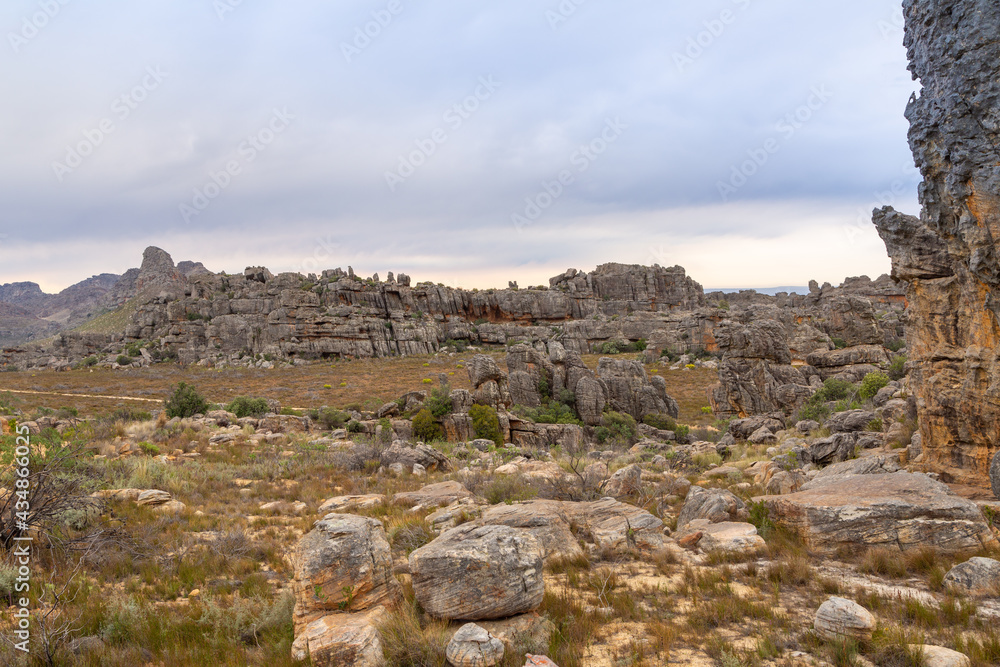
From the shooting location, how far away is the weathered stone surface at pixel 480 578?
4234 mm

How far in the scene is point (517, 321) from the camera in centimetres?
7412

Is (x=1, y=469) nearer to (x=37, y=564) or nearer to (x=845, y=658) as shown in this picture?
(x=37, y=564)

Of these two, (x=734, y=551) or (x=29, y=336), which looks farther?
(x=29, y=336)

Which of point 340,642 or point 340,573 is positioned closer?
point 340,642

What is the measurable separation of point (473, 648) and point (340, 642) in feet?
3.54

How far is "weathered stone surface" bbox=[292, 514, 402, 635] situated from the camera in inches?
170

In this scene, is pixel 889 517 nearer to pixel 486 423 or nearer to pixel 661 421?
pixel 486 423

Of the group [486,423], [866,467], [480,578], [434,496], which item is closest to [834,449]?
[866,467]

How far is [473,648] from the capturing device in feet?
12.0

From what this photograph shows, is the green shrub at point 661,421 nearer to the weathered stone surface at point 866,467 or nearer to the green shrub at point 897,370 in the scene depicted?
the green shrub at point 897,370

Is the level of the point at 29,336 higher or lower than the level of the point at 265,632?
higher

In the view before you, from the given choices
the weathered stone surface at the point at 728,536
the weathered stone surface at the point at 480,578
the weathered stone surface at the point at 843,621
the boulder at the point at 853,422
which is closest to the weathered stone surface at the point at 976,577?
the weathered stone surface at the point at 843,621

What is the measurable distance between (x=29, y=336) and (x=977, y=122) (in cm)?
17954

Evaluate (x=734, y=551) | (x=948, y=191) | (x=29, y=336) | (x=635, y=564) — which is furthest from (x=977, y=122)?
(x=29, y=336)
